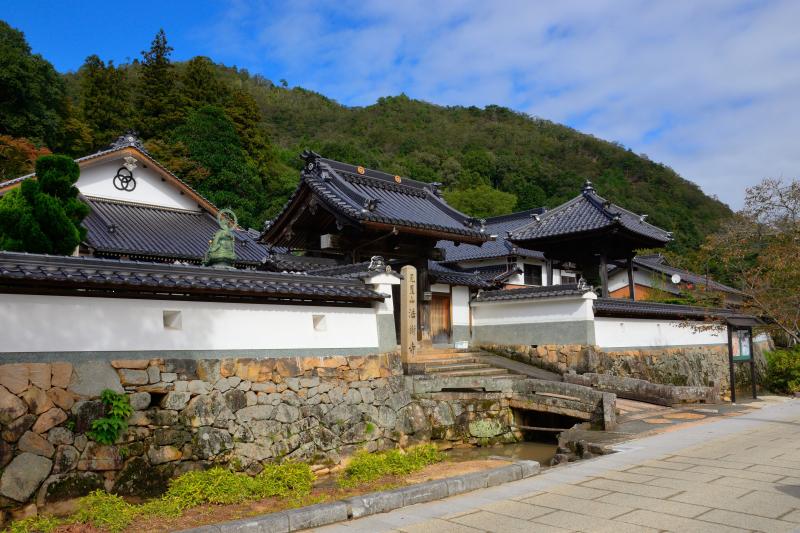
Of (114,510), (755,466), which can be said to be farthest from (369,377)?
(755,466)

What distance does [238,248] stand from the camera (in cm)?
2302

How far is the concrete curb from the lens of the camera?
5836 mm

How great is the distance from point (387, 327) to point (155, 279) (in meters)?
5.32

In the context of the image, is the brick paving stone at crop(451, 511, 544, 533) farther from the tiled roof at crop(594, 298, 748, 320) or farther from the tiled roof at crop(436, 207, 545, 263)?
the tiled roof at crop(436, 207, 545, 263)

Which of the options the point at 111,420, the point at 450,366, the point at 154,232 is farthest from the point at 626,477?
the point at 154,232

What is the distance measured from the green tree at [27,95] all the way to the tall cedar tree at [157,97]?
720 centimetres

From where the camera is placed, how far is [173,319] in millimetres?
9281

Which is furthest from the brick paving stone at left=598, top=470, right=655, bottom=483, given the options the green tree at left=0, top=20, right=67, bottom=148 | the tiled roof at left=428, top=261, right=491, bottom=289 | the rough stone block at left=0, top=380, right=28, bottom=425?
the green tree at left=0, top=20, right=67, bottom=148

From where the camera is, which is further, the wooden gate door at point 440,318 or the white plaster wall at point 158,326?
the wooden gate door at point 440,318

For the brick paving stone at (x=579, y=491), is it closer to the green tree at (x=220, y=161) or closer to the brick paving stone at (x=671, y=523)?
the brick paving stone at (x=671, y=523)

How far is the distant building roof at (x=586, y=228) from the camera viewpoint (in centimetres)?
2061

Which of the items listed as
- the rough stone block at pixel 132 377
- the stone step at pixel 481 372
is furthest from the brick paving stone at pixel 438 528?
the stone step at pixel 481 372

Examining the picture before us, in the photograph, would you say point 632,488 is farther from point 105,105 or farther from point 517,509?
point 105,105

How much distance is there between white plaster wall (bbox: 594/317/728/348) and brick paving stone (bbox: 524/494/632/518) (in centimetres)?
1136
